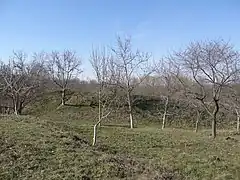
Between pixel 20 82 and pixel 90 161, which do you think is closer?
pixel 90 161

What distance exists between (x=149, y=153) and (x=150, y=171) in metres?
4.55

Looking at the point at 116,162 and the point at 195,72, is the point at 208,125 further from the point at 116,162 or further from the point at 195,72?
the point at 116,162

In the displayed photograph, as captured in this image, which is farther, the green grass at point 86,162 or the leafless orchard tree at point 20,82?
the leafless orchard tree at point 20,82

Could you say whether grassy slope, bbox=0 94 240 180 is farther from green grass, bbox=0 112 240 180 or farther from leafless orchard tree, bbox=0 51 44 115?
leafless orchard tree, bbox=0 51 44 115

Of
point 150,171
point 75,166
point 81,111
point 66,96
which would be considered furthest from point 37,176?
point 66,96

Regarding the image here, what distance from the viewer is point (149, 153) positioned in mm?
13195

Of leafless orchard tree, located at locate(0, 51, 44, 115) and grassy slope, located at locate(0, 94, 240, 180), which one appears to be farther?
leafless orchard tree, located at locate(0, 51, 44, 115)

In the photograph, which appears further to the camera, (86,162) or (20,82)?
(20,82)

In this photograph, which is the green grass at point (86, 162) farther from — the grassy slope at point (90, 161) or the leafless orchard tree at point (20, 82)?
the leafless orchard tree at point (20, 82)

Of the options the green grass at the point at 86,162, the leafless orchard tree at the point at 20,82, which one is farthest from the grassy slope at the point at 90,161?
the leafless orchard tree at the point at 20,82

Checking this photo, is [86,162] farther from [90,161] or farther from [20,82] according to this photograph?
[20,82]

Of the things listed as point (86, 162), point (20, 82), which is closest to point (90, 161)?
point (86, 162)

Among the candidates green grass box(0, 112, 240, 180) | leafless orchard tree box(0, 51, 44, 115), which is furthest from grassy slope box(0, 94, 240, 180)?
leafless orchard tree box(0, 51, 44, 115)

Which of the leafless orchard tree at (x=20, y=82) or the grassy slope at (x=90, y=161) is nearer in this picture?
the grassy slope at (x=90, y=161)
